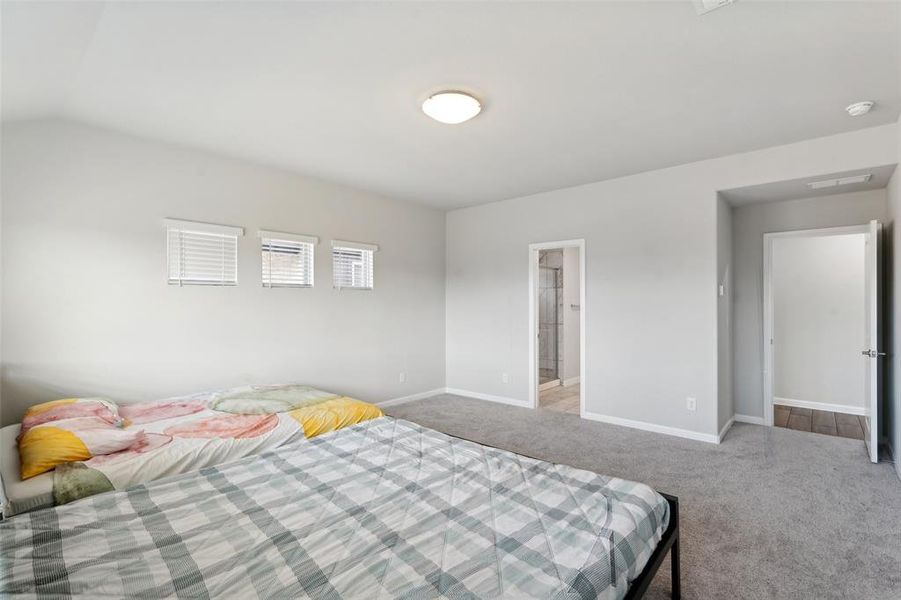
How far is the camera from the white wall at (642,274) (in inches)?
144

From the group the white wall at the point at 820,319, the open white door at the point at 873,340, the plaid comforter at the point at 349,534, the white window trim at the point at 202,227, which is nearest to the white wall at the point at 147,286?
the white window trim at the point at 202,227

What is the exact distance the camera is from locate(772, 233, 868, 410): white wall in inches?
189

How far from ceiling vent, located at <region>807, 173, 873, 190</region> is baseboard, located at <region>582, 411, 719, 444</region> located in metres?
2.41

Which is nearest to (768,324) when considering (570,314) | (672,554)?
(570,314)

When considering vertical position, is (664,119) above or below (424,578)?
above

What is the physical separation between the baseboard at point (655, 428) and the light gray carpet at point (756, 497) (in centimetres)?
11

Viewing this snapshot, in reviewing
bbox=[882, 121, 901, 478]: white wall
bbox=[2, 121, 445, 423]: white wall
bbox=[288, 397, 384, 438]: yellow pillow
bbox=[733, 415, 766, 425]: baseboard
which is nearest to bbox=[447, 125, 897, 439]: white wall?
bbox=[882, 121, 901, 478]: white wall

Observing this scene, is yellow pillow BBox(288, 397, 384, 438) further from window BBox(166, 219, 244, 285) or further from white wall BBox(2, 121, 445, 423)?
window BBox(166, 219, 244, 285)

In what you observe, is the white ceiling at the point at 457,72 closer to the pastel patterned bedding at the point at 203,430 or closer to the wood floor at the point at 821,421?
the pastel patterned bedding at the point at 203,430

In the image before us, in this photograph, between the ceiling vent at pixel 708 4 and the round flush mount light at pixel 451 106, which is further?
the round flush mount light at pixel 451 106

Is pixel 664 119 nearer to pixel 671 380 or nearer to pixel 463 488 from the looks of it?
pixel 671 380

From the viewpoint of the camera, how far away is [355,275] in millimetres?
4910

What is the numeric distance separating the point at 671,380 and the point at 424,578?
3.65m

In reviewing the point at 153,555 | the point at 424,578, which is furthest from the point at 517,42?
the point at 153,555
